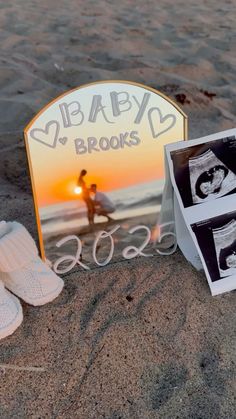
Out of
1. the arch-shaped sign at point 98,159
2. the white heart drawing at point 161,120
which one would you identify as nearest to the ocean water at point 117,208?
the arch-shaped sign at point 98,159

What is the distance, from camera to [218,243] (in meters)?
1.32

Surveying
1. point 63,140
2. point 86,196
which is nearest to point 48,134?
point 63,140

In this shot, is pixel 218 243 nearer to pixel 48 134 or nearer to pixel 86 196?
pixel 86 196

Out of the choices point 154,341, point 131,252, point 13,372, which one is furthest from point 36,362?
point 131,252

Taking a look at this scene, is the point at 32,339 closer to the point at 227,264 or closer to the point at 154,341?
the point at 154,341

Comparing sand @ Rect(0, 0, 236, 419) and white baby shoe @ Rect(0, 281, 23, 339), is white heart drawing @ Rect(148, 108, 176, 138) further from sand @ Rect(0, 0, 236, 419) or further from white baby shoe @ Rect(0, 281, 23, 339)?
white baby shoe @ Rect(0, 281, 23, 339)

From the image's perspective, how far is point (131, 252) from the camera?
4.56 feet

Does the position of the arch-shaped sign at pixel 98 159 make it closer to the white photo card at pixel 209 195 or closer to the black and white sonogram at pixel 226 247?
the white photo card at pixel 209 195

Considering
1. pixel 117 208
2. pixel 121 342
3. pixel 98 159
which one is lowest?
pixel 121 342

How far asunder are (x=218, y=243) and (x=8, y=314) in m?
0.52

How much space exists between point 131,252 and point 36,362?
0.39 m

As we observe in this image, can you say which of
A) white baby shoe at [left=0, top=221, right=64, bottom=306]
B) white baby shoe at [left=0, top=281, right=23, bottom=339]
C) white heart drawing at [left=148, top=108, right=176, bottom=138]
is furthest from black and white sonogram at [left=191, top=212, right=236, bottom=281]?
white baby shoe at [left=0, top=281, right=23, bottom=339]

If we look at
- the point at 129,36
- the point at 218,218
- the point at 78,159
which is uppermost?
the point at 78,159

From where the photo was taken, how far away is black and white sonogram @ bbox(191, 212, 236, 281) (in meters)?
1.31
